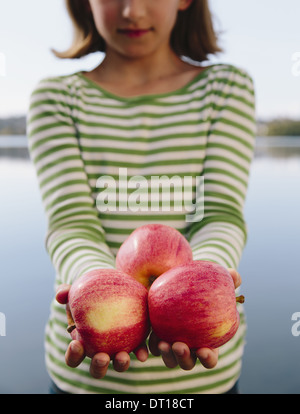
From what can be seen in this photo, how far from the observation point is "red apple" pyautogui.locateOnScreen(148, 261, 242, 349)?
87 cm

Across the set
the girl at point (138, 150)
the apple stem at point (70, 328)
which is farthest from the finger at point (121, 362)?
the girl at point (138, 150)

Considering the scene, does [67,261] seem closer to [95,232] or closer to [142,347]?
[95,232]

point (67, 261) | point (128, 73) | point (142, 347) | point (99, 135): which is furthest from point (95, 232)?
point (128, 73)

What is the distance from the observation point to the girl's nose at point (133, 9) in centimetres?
117

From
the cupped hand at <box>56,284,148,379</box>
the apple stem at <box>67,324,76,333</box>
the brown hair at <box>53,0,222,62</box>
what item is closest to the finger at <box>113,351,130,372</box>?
the cupped hand at <box>56,284,148,379</box>

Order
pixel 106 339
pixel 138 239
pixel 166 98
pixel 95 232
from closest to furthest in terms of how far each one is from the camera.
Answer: pixel 106 339 → pixel 138 239 → pixel 95 232 → pixel 166 98

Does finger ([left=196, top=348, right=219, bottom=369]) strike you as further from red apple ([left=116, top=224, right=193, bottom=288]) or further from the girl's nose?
the girl's nose

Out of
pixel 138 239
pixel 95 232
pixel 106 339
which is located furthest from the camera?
pixel 95 232

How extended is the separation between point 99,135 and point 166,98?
22 cm

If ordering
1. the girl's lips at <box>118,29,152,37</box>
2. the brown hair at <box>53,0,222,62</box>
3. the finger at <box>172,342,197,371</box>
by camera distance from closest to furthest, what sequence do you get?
the finger at <box>172,342,197,371</box>, the girl's lips at <box>118,29,152,37</box>, the brown hair at <box>53,0,222,62</box>

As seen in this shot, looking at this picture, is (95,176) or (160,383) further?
(95,176)

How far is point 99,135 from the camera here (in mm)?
1261

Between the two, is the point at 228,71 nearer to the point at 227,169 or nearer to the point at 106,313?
the point at 227,169

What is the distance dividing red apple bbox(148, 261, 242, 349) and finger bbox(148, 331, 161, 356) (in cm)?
3
